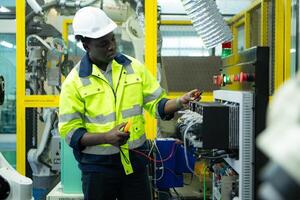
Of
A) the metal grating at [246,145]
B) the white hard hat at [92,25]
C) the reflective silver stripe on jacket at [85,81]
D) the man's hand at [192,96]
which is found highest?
the white hard hat at [92,25]

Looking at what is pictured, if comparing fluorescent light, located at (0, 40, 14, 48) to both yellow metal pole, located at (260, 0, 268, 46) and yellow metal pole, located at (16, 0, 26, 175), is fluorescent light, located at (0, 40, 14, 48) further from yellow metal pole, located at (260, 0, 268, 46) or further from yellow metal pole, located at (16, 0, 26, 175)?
yellow metal pole, located at (260, 0, 268, 46)

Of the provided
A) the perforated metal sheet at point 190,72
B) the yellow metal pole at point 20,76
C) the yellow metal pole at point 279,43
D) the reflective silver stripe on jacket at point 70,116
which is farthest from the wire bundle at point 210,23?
the yellow metal pole at point 20,76

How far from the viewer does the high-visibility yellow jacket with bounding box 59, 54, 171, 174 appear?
230 cm

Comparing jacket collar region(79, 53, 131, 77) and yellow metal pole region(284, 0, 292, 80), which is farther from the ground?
yellow metal pole region(284, 0, 292, 80)

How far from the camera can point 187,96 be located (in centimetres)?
224

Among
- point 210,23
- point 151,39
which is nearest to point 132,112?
point 210,23

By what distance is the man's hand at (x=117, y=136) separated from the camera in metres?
2.12

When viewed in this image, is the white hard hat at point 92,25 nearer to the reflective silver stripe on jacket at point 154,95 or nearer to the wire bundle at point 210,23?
the reflective silver stripe on jacket at point 154,95

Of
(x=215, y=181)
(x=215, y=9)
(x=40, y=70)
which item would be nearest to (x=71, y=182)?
(x=215, y=181)

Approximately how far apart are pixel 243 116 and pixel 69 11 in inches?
84.5

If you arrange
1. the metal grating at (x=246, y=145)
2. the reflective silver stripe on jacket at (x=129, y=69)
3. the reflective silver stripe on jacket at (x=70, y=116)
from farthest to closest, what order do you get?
the reflective silver stripe on jacket at (x=129, y=69), the reflective silver stripe on jacket at (x=70, y=116), the metal grating at (x=246, y=145)

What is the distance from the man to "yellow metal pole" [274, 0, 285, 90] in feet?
4.05

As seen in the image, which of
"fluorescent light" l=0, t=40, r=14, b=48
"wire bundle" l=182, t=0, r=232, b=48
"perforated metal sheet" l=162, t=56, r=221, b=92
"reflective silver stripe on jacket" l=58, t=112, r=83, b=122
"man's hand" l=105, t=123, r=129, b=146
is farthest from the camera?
"fluorescent light" l=0, t=40, r=14, b=48

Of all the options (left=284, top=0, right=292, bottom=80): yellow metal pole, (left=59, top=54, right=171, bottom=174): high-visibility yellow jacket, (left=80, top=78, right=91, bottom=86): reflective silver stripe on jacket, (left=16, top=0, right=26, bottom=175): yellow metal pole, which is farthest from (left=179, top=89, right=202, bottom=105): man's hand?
(left=16, top=0, right=26, bottom=175): yellow metal pole
